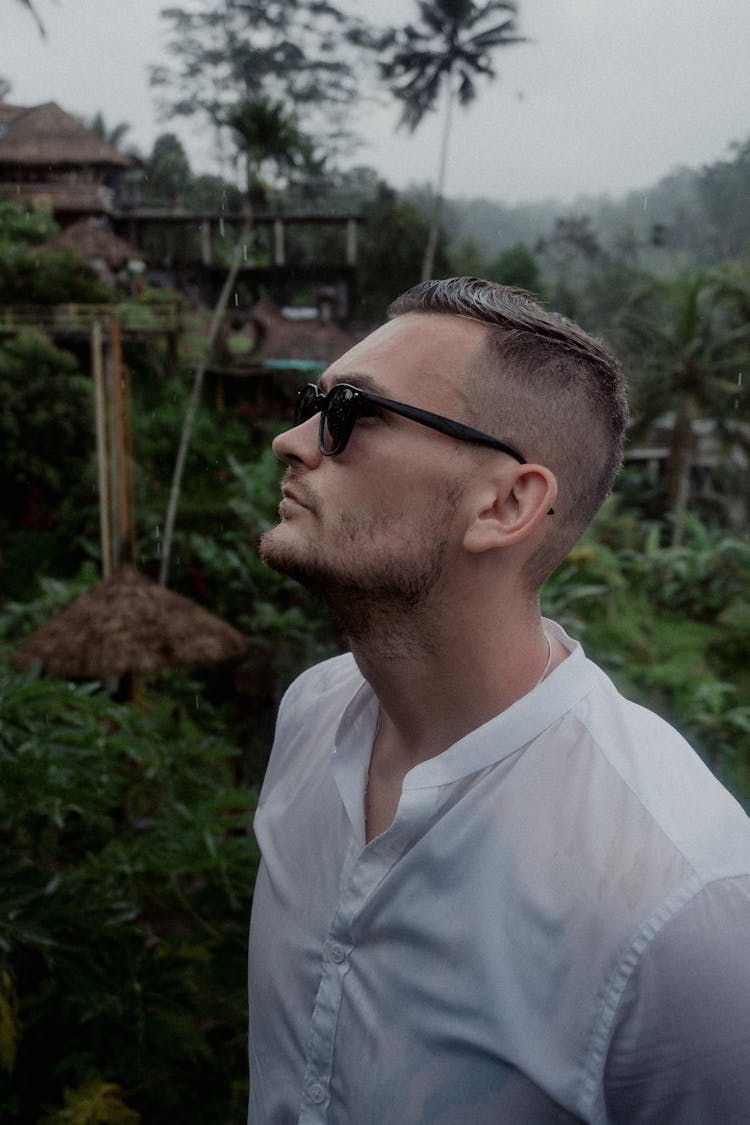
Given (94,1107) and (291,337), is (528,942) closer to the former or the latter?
(94,1107)

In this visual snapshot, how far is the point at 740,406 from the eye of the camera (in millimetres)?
17484

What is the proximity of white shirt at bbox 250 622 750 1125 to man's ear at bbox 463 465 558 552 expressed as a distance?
0.17m

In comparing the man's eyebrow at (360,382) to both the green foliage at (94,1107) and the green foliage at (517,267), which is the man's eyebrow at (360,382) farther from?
the green foliage at (517,267)

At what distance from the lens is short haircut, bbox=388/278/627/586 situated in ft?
3.34

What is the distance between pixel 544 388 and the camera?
3.38 feet

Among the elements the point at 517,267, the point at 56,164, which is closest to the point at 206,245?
the point at 56,164

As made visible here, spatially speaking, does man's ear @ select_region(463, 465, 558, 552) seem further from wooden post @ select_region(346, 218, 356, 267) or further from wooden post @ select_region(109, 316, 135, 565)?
wooden post @ select_region(346, 218, 356, 267)

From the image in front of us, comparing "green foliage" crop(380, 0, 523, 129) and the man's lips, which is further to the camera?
"green foliage" crop(380, 0, 523, 129)

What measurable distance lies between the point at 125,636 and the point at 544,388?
7.33 m

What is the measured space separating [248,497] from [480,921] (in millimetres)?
11767

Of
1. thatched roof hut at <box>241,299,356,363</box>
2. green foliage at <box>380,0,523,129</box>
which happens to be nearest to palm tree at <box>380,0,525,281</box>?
green foliage at <box>380,0,523,129</box>

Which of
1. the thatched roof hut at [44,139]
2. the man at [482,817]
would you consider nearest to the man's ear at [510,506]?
the man at [482,817]

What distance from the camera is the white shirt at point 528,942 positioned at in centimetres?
83

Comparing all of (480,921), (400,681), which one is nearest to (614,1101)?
(480,921)
